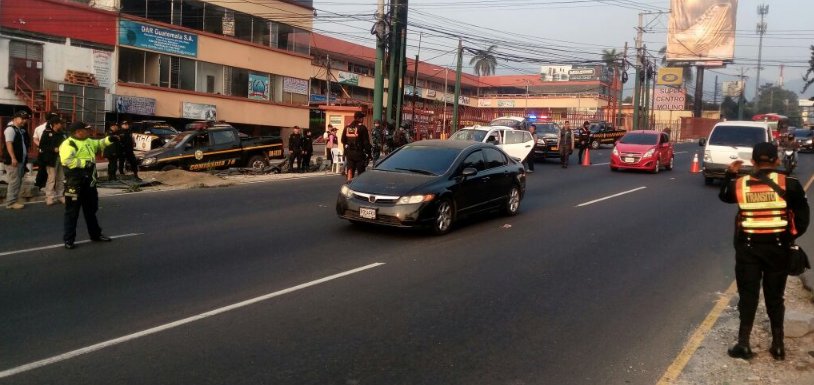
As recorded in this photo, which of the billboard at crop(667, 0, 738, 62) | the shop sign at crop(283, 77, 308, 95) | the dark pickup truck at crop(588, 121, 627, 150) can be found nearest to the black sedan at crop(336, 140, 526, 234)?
the shop sign at crop(283, 77, 308, 95)

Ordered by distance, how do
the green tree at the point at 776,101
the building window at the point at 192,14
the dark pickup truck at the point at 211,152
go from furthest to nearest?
the green tree at the point at 776,101, the building window at the point at 192,14, the dark pickup truck at the point at 211,152

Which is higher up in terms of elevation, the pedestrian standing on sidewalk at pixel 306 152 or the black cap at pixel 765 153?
the black cap at pixel 765 153

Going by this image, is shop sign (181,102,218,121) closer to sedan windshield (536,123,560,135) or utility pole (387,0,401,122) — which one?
utility pole (387,0,401,122)

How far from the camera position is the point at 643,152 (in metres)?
23.9

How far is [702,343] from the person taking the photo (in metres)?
5.95

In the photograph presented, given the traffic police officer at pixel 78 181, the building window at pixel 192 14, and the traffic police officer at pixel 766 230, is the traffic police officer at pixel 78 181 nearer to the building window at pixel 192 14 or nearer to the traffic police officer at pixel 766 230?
the traffic police officer at pixel 766 230

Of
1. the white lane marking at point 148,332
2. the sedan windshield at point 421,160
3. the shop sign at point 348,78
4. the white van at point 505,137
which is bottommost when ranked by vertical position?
the white lane marking at point 148,332

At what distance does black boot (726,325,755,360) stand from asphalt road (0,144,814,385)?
1.52 ft

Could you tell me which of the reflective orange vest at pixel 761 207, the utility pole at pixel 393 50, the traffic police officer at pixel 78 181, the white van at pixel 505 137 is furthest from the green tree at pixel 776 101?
the reflective orange vest at pixel 761 207

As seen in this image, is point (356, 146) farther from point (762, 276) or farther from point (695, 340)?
point (762, 276)

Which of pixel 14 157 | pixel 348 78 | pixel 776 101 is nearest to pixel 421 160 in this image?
pixel 14 157

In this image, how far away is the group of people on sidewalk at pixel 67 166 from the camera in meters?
9.02

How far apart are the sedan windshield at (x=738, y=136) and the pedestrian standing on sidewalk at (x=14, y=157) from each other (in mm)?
17418

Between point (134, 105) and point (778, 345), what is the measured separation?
31627 millimetres
